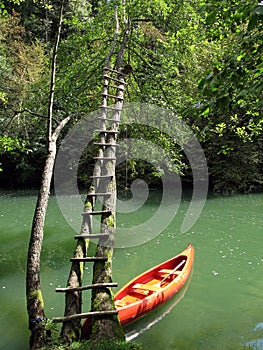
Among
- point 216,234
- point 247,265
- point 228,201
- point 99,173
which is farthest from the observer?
point 228,201

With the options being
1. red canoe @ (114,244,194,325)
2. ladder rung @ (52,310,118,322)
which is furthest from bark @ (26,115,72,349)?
red canoe @ (114,244,194,325)

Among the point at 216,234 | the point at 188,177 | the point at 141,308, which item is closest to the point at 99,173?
the point at 141,308

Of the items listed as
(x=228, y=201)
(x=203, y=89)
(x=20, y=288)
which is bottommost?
(x=20, y=288)

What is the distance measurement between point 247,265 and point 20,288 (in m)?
4.19

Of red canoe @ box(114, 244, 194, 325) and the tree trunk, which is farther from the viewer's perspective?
red canoe @ box(114, 244, 194, 325)

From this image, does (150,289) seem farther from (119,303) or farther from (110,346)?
(110,346)

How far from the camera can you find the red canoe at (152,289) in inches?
180

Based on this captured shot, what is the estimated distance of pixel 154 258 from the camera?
7566mm

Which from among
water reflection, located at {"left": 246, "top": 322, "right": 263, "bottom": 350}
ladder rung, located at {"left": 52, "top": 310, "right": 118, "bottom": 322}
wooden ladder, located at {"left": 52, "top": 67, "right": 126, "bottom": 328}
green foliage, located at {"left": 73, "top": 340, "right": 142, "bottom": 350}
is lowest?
water reflection, located at {"left": 246, "top": 322, "right": 263, "bottom": 350}

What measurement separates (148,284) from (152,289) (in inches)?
15.2

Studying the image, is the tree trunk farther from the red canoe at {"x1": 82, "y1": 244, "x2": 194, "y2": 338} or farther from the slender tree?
the red canoe at {"x1": 82, "y1": 244, "x2": 194, "y2": 338}

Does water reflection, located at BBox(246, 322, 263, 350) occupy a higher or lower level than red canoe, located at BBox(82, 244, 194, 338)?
lower

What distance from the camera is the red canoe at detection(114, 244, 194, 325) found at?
4578mm

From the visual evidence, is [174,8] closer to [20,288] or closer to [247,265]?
[247,265]
